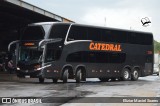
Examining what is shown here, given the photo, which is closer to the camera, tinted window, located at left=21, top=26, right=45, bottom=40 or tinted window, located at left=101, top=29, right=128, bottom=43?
tinted window, located at left=21, top=26, right=45, bottom=40

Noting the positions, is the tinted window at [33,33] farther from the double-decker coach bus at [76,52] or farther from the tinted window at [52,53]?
the tinted window at [52,53]

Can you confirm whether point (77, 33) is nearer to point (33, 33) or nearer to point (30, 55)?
point (33, 33)

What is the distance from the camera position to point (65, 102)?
1499cm

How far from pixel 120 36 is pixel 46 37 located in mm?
7502

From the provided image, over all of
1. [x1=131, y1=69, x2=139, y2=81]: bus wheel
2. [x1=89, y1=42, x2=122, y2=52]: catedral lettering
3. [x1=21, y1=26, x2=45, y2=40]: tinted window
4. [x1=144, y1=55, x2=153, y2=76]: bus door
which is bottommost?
[x1=131, y1=69, x2=139, y2=81]: bus wheel

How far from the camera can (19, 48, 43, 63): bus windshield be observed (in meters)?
26.4

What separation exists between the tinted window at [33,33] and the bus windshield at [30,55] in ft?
2.55

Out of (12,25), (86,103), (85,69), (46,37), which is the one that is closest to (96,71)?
(85,69)

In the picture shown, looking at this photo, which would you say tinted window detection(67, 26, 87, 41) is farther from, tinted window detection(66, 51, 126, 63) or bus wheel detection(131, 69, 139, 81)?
bus wheel detection(131, 69, 139, 81)

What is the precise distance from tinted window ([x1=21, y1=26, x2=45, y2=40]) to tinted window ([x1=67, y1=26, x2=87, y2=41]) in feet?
6.12

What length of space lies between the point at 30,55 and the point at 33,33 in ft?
4.48

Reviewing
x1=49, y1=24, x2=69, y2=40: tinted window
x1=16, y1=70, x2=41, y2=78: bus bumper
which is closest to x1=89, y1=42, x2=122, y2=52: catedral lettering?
x1=49, y1=24, x2=69, y2=40: tinted window

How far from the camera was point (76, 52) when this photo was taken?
2792 centimetres

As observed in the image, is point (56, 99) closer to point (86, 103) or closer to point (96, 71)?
point (86, 103)
